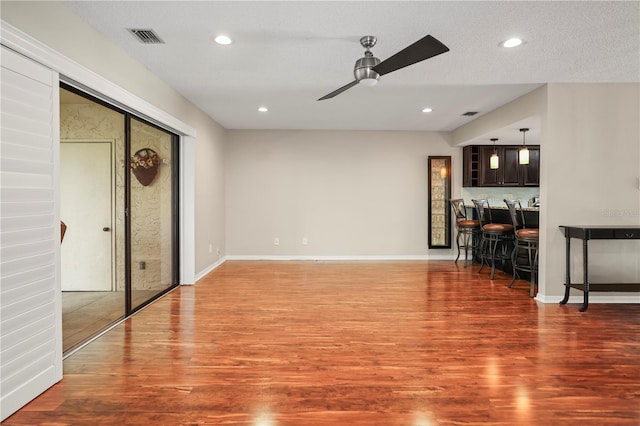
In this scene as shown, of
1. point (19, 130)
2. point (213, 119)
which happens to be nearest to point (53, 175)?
point (19, 130)

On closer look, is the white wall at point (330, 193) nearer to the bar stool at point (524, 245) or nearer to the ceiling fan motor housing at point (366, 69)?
the bar stool at point (524, 245)

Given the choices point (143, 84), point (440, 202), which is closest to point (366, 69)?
point (143, 84)

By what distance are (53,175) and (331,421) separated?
7.09 feet

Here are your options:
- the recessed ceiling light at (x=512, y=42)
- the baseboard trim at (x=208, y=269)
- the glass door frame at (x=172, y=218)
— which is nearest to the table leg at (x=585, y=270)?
the recessed ceiling light at (x=512, y=42)

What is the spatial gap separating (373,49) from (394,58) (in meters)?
0.63

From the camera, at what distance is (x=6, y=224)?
1.94 m

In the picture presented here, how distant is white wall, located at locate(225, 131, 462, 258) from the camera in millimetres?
7000

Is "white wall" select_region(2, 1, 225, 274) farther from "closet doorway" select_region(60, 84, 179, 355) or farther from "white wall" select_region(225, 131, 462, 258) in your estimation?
"white wall" select_region(225, 131, 462, 258)

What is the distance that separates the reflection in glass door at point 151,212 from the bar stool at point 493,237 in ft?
14.6

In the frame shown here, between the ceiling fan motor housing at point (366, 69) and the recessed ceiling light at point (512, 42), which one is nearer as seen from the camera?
the ceiling fan motor housing at point (366, 69)

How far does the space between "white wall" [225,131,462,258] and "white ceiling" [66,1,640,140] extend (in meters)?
2.02

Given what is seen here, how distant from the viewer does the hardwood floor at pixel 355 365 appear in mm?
1992

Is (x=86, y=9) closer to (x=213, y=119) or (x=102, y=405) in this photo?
(x=102, y=405)

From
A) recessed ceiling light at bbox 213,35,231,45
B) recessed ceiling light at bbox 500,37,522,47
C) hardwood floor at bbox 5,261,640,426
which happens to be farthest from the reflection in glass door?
recessed ceiling light at bbox 500,37,522,47
